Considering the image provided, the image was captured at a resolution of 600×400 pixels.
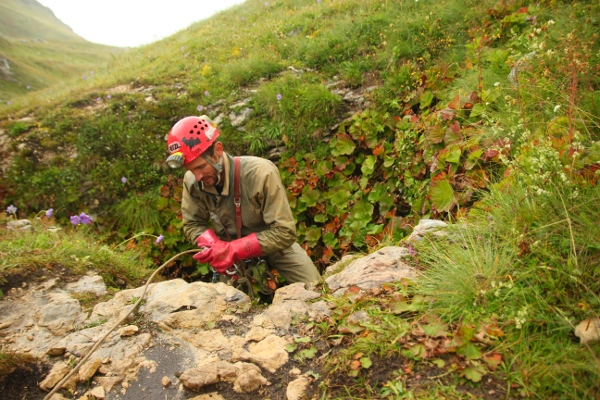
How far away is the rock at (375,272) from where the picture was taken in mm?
2574

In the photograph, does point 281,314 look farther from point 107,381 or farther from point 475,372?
point 475,372

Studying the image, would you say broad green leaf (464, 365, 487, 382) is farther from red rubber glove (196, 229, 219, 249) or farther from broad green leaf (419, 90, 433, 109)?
broad green leaf (419, 90, 433, 109)

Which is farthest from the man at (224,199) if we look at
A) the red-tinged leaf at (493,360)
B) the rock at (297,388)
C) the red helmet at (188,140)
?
the red-tinged leaf at (493,360)

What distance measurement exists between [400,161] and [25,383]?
4.44m

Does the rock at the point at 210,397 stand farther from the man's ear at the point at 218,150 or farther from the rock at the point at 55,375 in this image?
the man's ear at the point at 218,150

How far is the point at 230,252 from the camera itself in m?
3.76

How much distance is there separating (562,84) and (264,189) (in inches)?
120

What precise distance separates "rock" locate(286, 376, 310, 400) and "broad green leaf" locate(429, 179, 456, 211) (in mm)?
2294

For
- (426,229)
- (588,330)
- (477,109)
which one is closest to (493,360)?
(588,330)

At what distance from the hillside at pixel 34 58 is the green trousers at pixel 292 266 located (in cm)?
865

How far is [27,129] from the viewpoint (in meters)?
6.71

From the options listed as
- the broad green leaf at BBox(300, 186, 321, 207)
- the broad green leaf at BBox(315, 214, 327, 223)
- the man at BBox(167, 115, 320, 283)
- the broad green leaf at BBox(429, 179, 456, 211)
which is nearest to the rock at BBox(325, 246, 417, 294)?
the broad green leaf at BBox(429, 179, 456, 211)

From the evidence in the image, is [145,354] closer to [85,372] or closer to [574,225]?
[85,372]

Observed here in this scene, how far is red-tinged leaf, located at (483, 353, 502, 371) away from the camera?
1671 millimetres
